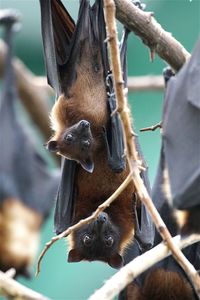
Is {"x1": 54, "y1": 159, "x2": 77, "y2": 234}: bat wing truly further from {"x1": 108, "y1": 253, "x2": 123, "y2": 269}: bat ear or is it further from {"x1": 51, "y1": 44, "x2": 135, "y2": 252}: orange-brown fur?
{"x1": 108, "y1": 253, "x2": 123, "y2": 269}: bat ear

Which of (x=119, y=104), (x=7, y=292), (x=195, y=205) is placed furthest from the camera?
(x=195, y=205)

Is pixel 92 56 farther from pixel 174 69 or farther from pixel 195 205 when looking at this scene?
pixel 195 205

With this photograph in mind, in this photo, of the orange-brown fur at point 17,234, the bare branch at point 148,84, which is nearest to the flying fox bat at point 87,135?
the bare branch at point 148,84

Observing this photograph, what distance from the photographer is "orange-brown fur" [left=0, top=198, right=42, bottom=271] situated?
8.22m

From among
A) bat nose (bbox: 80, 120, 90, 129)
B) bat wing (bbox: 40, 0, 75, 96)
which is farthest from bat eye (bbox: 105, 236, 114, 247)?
bat wing (bbox: 40, 0, 75, 96)

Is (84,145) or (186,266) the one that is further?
(84,145)

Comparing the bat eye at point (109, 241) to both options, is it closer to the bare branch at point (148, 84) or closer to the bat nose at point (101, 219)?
the bat nose at point (101, 219)

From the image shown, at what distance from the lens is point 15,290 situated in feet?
8.21

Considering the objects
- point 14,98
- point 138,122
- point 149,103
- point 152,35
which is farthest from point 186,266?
point 149,103

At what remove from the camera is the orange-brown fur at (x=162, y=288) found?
16.3ft

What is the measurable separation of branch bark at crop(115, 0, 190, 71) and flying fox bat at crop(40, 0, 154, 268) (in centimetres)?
50

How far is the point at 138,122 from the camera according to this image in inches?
338

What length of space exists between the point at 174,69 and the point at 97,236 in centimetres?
118

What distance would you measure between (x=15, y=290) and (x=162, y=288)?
103 inches
